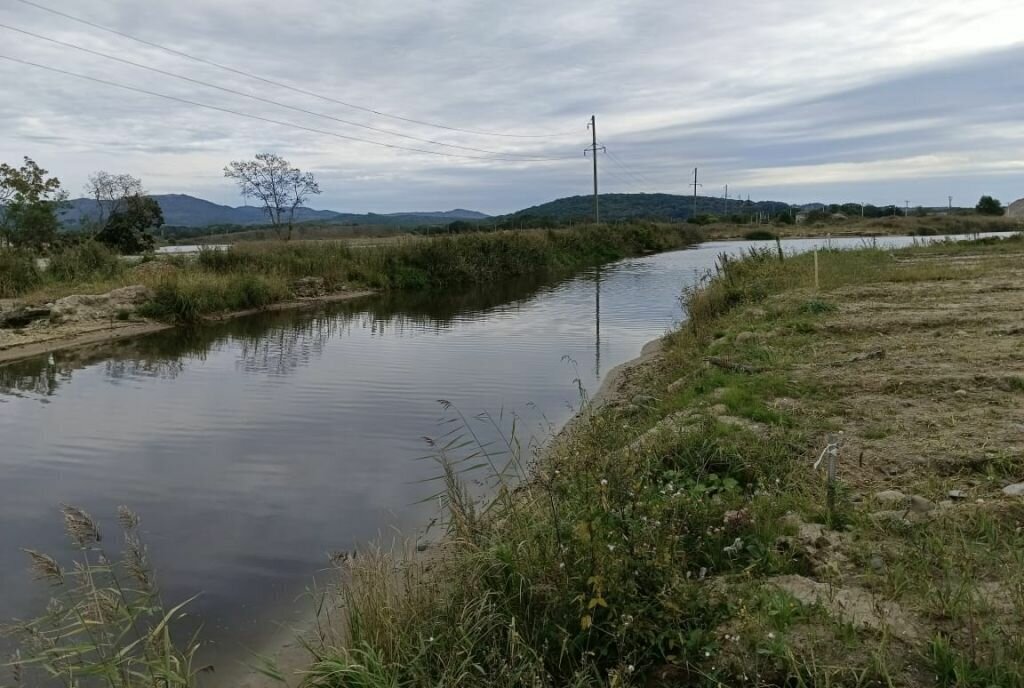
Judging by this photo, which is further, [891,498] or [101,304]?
[101,304]

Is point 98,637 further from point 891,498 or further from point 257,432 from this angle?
point 257,432

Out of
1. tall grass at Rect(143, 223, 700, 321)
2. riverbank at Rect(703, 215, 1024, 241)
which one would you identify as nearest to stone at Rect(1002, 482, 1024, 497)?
tall grass at Rect(143, 223, 700, 321)

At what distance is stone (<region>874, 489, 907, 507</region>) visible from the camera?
4195mm

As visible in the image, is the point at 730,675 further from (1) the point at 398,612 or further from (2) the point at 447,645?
(1) the point at 398,612

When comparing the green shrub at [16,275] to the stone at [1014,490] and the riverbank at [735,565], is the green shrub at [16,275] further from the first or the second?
the stone at [1014,490]

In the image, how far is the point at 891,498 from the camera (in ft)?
14.0

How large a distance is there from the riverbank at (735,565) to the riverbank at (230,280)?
570 inches

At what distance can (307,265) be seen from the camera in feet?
90.8

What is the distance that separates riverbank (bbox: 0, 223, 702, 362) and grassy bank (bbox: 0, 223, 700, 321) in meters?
0.04

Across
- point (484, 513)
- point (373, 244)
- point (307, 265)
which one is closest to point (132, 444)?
point (484, 513)


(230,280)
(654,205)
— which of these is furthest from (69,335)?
(654,205)

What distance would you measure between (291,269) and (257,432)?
746 inches

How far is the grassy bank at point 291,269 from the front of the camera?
65.9 ft

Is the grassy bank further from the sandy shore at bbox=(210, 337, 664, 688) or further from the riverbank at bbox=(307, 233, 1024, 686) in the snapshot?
the riverbank at bbox=(307, 233, 1024, 686)
